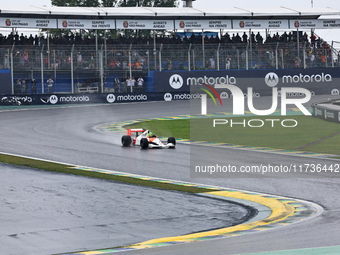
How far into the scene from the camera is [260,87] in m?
42.6

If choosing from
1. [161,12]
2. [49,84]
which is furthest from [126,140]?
[161,12]

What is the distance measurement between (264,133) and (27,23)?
22161 millimetres

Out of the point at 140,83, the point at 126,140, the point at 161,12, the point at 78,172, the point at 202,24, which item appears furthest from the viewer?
the point at 202,24

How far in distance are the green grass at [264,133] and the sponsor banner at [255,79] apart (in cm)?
1030

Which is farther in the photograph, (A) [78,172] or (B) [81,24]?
(B) [81,24]

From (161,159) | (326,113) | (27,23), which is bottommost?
(161,159)

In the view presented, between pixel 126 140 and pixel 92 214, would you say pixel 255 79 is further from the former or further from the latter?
pixel 92 214

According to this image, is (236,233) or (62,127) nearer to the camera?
(236,233)

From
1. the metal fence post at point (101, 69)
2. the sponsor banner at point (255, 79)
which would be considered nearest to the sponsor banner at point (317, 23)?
the sponsor banner at point (255, 79)

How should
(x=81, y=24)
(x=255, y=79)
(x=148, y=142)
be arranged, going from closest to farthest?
1. (x=148, y=142)
2. (x=255, y=79)
3. (x=81, y=24)

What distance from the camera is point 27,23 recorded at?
41.2 metres

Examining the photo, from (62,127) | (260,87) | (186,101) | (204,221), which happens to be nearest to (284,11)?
(260,87)

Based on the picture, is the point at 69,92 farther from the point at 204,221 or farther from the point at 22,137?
the point at 204,221

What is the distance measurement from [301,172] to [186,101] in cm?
2549
